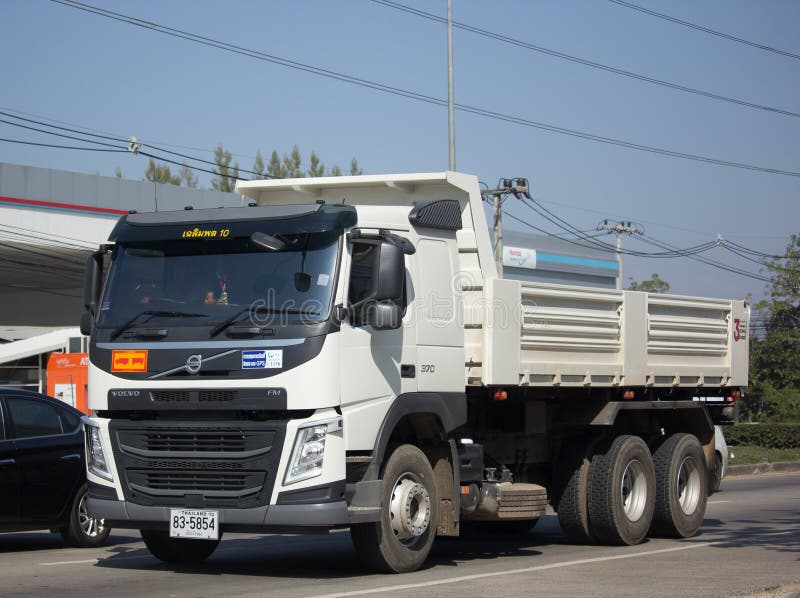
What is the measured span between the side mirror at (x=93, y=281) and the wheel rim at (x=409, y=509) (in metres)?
2.91

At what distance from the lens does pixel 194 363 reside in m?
8.89

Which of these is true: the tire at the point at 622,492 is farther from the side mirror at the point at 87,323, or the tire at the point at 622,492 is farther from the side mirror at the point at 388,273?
the side mirror at the point at 87,323

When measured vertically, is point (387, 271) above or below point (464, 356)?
above

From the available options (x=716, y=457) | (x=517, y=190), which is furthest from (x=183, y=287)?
(x=517, y=190)

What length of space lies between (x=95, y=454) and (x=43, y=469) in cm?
248

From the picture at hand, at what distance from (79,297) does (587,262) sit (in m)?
22.5

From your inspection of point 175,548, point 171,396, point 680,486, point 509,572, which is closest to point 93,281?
point 171,396

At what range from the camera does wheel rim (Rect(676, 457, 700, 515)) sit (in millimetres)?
13180

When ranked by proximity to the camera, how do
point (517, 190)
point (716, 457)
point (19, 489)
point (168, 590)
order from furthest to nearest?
point (517, 190), point (716, 457), point (19, 489), point (168, 590)

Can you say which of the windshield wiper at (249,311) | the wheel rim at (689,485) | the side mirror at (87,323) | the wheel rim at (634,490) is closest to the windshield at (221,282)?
the windshield wiper at (249,311)

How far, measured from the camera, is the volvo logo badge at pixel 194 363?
8.88m

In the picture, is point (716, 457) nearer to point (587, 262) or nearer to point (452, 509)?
point (452, 509)

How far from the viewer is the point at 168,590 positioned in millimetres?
8758

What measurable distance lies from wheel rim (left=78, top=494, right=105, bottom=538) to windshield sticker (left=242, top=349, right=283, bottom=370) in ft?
13.6
